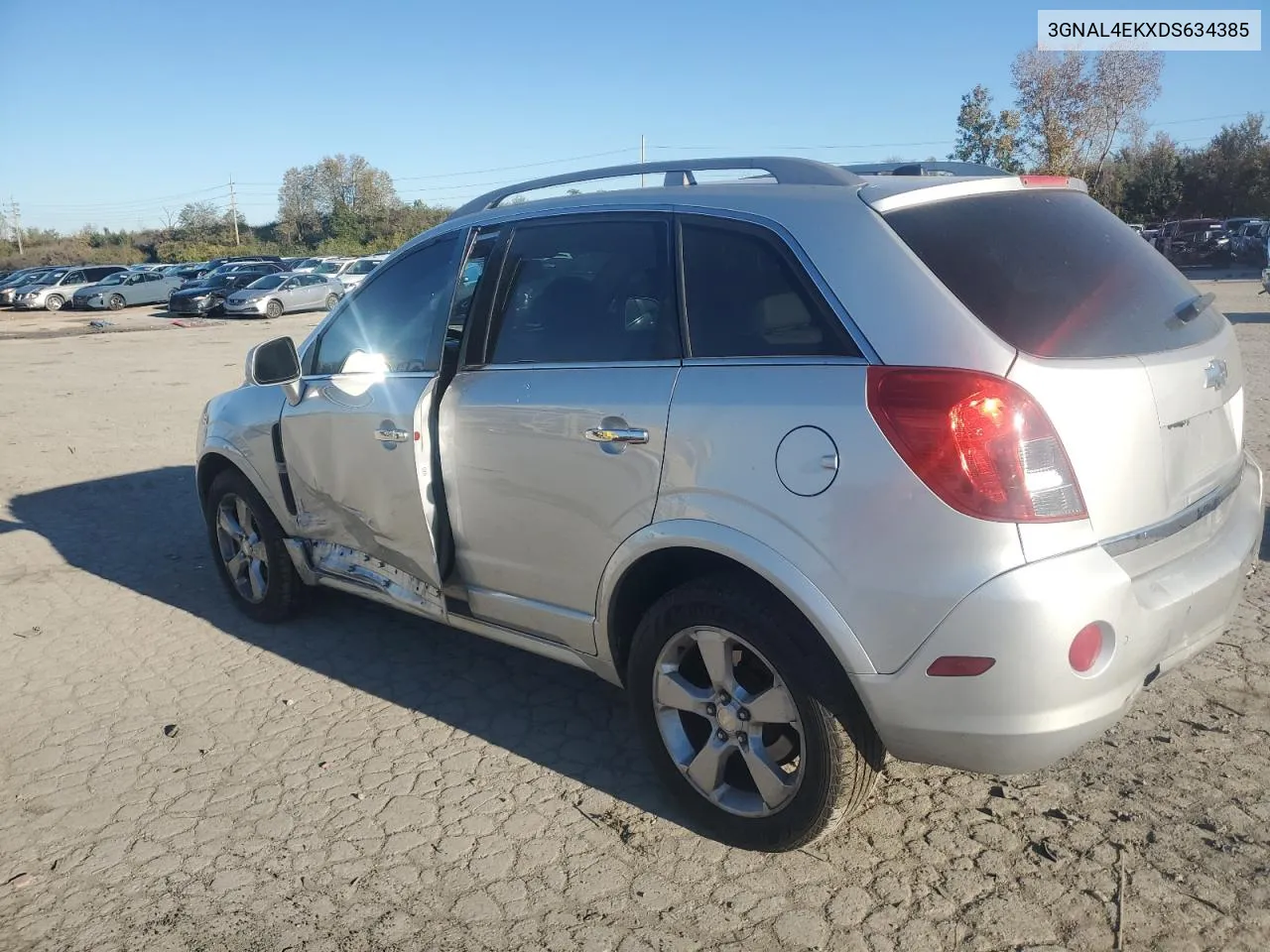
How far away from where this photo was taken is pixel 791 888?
2.87m

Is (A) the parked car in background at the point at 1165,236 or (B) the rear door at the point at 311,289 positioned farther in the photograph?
(A) the parked car in background at the point at 1165,236

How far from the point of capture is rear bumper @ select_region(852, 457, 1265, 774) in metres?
2.41

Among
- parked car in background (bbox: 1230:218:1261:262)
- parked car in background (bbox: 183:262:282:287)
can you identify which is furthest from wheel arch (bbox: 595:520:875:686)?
parked car in background (bbox: 183:262:282:287)

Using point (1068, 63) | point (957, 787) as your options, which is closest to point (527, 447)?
point (957, 787)

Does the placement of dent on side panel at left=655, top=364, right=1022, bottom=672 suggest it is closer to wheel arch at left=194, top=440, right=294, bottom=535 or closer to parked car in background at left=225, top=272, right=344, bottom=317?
wheel arch at left=194, top=440, right=294, bottom=535

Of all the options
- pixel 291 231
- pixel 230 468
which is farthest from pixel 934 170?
pixel 291 231

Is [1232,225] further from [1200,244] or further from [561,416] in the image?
[561,416]

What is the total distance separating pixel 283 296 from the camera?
33.3 m

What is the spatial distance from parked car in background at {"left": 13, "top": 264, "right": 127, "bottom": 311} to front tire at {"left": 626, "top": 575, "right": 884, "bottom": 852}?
43534 millimetres

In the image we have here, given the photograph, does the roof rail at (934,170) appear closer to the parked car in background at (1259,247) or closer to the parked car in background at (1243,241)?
the parked car in background at (1259,247)

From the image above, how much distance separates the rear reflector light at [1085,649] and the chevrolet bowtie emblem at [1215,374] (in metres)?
0.90

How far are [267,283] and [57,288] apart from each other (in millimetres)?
12006

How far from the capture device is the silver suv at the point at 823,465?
248 cm

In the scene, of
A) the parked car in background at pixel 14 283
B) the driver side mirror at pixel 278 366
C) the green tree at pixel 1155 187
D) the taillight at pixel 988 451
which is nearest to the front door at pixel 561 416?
the taillight at pixel 988 451
